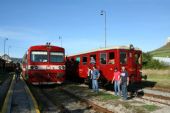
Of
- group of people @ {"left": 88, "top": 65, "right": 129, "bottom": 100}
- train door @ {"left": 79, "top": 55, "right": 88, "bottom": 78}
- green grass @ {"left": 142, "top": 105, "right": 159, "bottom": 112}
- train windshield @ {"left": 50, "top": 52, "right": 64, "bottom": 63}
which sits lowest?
green grass @ {"left": 142, "top": 105, "right": 159, "bottom": 112}

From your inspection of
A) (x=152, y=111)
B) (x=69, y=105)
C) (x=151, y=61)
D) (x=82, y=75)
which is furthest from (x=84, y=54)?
(x=151, y=61)

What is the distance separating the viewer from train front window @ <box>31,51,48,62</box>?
24.5 metres

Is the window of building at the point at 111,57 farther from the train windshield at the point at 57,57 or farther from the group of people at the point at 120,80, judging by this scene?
the train windshield at the point at 57,57

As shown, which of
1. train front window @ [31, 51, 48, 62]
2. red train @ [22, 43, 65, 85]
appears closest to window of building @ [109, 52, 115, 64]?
red train @ [22, 43, 65, 85]

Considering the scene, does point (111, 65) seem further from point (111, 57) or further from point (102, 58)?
point (102, 58)

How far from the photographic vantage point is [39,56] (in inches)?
981

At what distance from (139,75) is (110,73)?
199 centimetres

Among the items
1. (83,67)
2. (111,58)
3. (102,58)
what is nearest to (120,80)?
(111,58)

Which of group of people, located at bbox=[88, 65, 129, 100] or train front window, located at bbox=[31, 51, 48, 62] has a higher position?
train front window, located at bbox=[31, 51, 48, 62]

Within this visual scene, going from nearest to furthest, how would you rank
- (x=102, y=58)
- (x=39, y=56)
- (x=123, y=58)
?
(x=123, y=58), (x=102, y=58), (x=39, y=56)

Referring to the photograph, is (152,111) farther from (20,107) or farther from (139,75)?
(139,75)

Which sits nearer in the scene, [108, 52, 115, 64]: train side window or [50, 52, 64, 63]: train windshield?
[108, 52, 115, 64]: train side window

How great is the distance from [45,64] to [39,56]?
0.77m

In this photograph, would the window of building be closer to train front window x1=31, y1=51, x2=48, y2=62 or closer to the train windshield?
the train windshield
